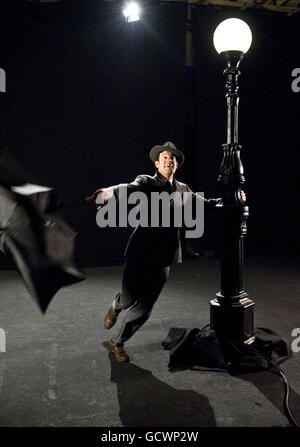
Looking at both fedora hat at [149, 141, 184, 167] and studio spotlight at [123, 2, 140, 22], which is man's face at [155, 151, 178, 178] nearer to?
fedora hat at [149, 141, 184, 167]

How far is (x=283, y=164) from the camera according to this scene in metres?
9.35

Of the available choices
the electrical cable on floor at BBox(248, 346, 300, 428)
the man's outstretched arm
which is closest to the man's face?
the man's outstretched arm

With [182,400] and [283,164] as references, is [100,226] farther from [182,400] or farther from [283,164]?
[182,400]

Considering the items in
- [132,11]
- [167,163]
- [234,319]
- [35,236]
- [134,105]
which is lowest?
[234,319]

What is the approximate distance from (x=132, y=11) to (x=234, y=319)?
5.71 meters

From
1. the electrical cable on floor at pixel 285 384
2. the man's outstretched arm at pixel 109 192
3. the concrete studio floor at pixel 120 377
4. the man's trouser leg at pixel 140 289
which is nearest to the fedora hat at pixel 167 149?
the man's outstretched arm at pixel 109 192

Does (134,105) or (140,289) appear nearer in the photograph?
(140,289)

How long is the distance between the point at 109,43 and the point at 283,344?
6.27 metres

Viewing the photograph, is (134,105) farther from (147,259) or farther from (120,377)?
(120,377)

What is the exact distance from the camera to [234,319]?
155 inches

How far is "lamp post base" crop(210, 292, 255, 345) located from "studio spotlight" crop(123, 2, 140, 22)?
17.9ft

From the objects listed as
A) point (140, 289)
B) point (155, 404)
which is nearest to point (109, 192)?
point (140, 289)

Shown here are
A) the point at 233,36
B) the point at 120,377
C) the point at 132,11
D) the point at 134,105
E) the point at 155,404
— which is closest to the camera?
the point at 155,404

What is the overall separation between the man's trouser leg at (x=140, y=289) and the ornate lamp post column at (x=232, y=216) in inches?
24.9
